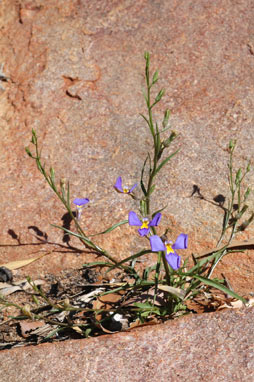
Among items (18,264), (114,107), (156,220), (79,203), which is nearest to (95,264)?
(79,203)

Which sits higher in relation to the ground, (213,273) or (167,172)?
(167,172)

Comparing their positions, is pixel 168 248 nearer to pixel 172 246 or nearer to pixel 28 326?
pixel 172 246

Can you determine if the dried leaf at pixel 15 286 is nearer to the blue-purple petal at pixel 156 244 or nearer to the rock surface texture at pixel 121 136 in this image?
the rock surface texture at pixel 121 136

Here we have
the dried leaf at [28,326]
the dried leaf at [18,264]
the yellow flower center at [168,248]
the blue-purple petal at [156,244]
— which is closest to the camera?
the blue-purple petal at [156,244]

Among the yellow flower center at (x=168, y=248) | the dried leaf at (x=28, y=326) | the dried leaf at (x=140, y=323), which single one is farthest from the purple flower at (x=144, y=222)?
the dried leaf at (x=28, y=326)

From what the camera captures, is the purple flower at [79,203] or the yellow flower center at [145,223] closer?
the yellow flower center at [145,223]

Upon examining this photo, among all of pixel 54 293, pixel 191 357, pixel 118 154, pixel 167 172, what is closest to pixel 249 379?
pixel 191 357

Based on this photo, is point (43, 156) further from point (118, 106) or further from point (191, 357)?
point (191, 357)
